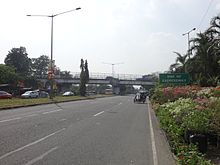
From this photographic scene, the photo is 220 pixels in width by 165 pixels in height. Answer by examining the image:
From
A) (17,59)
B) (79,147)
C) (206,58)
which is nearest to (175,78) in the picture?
(206,58)

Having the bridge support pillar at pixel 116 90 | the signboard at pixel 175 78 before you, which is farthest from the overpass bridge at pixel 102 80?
the signboard at pixel 175 78

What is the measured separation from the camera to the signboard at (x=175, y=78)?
4594cm

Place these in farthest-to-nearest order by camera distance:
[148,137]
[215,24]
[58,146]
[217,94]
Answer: [215,24], [217,94], [148,137], [58,146]

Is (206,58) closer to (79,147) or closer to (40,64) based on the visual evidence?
(79,147)

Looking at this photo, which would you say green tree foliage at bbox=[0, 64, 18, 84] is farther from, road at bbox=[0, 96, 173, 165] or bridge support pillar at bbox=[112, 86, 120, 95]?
road at bbox=[0, 96, 173, 165]

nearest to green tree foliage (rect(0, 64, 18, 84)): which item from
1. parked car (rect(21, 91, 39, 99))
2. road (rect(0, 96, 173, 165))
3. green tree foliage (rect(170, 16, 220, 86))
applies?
parked car (rect(21, 91, 39, 99))

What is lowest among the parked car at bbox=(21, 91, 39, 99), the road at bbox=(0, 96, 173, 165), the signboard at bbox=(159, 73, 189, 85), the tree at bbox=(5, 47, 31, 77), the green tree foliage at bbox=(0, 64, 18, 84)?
the road at bbox=(0, 96, 173, 165)

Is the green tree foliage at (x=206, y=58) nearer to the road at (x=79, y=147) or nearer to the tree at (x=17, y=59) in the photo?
the road at (x=79, y=147)

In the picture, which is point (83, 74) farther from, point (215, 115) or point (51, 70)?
point (215, 115)

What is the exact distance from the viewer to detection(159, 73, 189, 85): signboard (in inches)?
1809

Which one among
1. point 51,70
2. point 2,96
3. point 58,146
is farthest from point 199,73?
point 58,146

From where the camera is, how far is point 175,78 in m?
46.3

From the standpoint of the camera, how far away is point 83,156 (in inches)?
450

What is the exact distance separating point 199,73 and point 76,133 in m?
43.0
